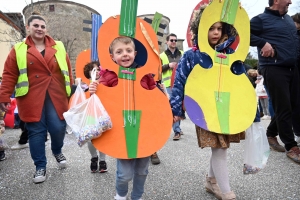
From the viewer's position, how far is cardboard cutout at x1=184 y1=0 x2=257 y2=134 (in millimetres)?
1854

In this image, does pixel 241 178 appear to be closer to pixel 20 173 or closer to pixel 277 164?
pixel 277 164

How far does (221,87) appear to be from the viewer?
6.27ft

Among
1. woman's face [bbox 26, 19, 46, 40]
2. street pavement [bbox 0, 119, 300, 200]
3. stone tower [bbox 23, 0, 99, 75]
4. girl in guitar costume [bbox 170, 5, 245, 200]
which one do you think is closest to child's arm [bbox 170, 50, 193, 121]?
girl in guitar costume [bbox 170, 5, 245, 200]

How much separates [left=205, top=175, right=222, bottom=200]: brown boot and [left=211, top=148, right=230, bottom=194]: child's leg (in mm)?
111

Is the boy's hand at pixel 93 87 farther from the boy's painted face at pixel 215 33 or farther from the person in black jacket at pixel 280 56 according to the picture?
the person in black jacket at pixel 280 56

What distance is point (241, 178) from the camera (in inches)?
95.2

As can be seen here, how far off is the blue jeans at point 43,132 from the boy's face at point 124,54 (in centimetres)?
121

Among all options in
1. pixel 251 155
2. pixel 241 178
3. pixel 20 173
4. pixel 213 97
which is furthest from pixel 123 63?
pixel 20 173

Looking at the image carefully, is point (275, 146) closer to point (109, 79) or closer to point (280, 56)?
point (280, 56)

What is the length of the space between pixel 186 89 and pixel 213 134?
0.38m

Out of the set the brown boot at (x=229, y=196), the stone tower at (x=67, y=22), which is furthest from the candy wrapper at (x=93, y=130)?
the stone tower at (x=67, y=22)

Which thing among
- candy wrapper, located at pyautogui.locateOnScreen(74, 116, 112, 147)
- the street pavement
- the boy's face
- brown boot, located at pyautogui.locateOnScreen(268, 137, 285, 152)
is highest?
the boy's face

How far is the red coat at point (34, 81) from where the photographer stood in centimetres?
261

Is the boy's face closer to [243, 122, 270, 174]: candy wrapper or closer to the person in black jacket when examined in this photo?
[243, 122, 270, 174]: candy wrapper
